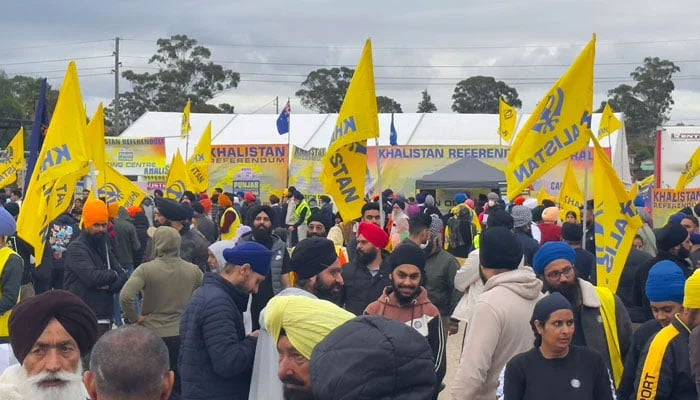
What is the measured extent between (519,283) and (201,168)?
67.0ft

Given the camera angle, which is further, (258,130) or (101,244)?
(258,130)

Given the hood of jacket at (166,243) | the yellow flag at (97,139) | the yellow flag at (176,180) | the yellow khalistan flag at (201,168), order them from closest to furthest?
the hood of jacket at (166,243)
the yellow flag at (97,139)
the yellow flag at (176,180)
the yellow khalistan flag at (201,168)

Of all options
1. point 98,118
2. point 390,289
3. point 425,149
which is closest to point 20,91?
point 425,149

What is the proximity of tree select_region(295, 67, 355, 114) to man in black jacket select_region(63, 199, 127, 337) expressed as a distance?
224 feet

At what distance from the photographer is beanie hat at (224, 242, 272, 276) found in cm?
514

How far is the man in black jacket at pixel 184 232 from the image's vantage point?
10.2 meters

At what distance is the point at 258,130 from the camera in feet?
133

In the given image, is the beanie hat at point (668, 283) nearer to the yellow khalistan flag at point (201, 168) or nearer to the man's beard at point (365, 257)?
the man's beard at point (365, 257)

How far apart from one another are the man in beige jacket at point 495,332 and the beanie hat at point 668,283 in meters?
0.57

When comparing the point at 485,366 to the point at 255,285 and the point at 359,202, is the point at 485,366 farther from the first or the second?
the point at 359,202

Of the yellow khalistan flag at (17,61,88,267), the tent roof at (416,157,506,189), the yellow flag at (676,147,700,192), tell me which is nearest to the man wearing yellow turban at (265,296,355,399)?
the yellow khalistan flag at (17,61,88,267)

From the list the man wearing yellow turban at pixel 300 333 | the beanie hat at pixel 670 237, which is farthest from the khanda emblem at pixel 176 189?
the man wearing yellow turban at pixel 300 333

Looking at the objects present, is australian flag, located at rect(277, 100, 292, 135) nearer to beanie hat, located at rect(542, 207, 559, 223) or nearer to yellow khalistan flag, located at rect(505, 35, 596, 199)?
beanie hat, located at rect(542, 207, 559, 223)

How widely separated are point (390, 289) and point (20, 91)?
279ft
